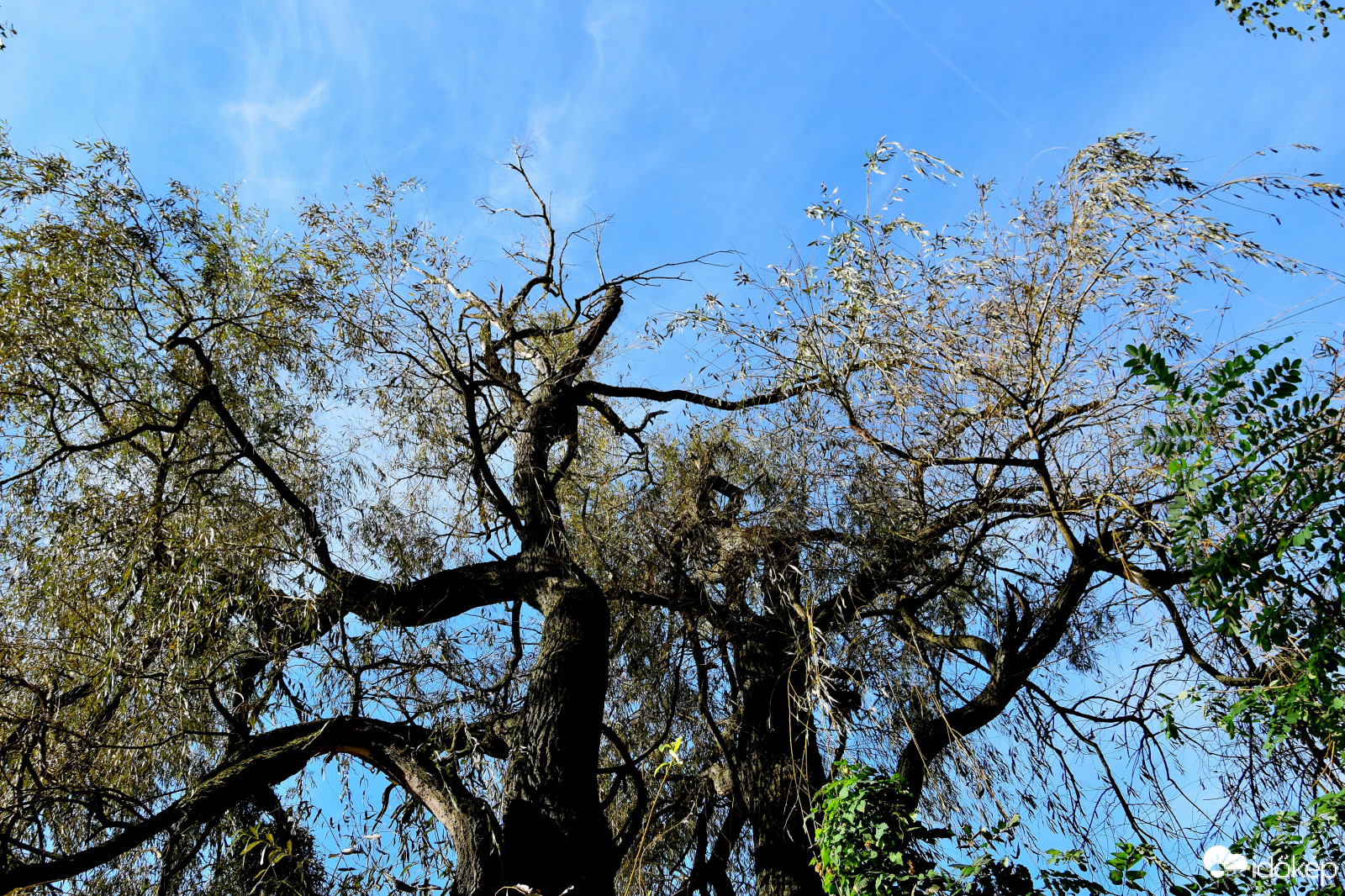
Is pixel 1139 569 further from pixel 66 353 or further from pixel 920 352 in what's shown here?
pixel 66 353

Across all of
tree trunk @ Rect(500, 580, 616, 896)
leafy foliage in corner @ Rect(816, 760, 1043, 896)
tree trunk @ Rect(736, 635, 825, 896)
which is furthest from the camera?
tree trunk @ Rect(736, 635, 825, 896)

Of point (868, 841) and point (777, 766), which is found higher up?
point (777, 766)

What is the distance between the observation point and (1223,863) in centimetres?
313

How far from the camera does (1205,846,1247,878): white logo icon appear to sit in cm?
308

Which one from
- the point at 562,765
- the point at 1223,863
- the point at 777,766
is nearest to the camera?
the point at 1223,863

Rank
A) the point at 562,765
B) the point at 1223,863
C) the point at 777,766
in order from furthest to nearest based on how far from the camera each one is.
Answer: the point at 777,766, the point at 562,765, the point at 1223,863

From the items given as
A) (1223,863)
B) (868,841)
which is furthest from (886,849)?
(1223,863)

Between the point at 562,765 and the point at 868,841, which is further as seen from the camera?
the point at 562,765

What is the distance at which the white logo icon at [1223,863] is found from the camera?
3.08 meters

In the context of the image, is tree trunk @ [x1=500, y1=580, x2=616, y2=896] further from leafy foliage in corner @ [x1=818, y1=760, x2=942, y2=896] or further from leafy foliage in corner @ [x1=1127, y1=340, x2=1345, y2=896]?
leafy foliage in corner @ [x1=1127, y1=340, x2=1345, y2=896]

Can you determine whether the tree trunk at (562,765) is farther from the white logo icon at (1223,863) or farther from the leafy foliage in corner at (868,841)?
the white logo icon at (1223,863)

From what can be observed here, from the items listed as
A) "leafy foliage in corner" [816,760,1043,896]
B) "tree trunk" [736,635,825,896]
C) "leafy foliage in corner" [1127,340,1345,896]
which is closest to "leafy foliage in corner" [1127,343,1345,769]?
"leafy foliage in corner" [1127,340,1345,896]

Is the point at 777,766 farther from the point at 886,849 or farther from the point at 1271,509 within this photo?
the point at 1271,509

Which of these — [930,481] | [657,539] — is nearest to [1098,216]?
[930,481]
